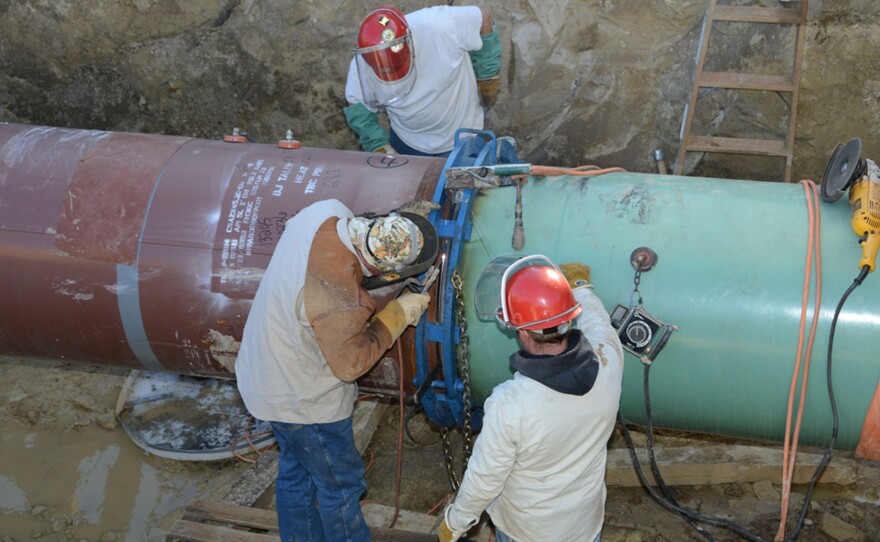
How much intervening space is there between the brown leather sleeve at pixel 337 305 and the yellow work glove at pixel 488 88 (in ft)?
6.69

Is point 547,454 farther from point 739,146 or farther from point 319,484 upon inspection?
point 739,146

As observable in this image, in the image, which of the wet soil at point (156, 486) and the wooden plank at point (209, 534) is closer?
the wooden plank at point (209, 534)

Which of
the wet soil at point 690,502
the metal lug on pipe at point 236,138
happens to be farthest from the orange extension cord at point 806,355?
the metal lug on pipe at point 236,138

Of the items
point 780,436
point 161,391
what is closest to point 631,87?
point 780,436

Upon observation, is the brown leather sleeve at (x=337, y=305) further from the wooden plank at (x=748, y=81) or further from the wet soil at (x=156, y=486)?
the wooden plank at (x=748, y=81)

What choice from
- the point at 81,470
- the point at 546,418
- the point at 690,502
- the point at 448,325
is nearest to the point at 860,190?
the point at 546,418

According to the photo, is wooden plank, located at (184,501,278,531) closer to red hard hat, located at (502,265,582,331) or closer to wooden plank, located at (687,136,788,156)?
red hard hat, located at (502,265,582,331)

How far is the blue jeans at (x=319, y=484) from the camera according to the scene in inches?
111

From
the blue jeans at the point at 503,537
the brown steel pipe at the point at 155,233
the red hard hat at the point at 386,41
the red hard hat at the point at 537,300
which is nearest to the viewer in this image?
the red hard hat at the point at 537,300

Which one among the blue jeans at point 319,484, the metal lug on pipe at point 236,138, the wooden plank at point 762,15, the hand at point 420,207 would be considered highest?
the wooden plank at point 762,15

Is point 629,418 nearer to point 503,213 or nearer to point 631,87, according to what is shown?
point 503,213

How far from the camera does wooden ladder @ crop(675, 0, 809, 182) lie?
4.38 m

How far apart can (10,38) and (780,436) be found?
5.34 metres

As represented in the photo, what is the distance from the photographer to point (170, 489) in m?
3.92
